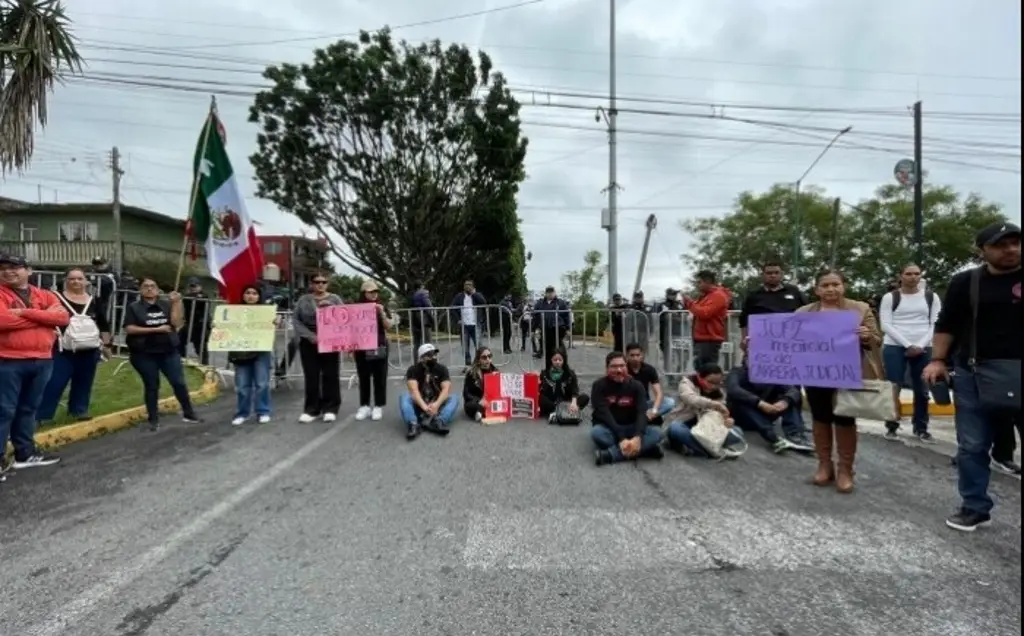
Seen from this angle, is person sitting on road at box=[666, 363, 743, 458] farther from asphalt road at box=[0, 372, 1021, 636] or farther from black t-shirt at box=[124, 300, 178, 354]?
black t-shirt at box=[124, 300, 178, 354]

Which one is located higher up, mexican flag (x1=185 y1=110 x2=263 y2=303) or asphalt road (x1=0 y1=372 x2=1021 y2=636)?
mexican flag (x1=185 y1=110 x2=263 y2=303)

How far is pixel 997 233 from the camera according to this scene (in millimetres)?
4000

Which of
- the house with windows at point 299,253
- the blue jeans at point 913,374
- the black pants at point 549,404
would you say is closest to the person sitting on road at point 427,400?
the black pants at point 549,404

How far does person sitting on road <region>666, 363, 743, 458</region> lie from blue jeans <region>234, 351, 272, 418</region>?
4782 millimetres

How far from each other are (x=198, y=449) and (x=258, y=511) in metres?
2.46

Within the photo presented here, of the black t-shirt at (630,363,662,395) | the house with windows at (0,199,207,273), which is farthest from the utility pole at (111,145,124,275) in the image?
the black t-shirt at (630,363,662,395)

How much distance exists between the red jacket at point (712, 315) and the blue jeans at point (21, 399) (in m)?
6.91

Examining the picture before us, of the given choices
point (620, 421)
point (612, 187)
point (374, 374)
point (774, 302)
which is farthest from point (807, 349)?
point (612, 187)

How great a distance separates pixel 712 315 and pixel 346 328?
4440 mm

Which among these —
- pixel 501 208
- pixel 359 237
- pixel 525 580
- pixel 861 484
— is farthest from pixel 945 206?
pixel 525 580

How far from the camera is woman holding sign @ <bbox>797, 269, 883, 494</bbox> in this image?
530cm

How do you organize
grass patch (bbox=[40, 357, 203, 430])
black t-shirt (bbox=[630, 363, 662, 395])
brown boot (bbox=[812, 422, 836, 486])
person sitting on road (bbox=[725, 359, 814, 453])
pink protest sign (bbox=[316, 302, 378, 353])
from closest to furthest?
brown boot (bbox=[812, 422, 836, 486])
person sitting on road (bbox=[725, 359, 814, 453])
black t-shirt (bbox=[630, 363, 662, 395])
grass patch (bbox=[40, 357, 203, 430])
pink protest sign (bbox=[316, 302, 378, 353])

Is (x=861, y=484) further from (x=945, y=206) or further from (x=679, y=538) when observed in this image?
(x=945, y=206)

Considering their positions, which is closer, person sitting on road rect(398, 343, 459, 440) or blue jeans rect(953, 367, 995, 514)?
blue jeans rect(953, 367, 995, 514)
